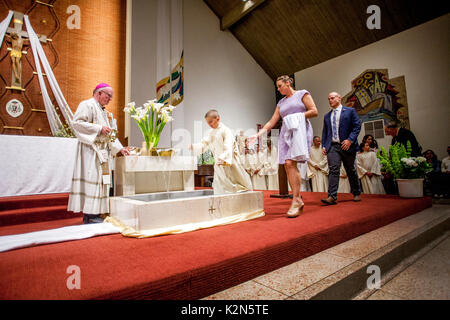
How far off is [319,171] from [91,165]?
5772mm

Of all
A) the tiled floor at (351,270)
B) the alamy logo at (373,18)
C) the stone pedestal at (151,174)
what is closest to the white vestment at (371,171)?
the tiled floor at (351,270)

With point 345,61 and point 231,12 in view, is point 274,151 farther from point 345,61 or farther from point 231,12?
point 231,12

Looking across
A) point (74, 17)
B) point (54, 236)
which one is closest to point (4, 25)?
point (74, 17)

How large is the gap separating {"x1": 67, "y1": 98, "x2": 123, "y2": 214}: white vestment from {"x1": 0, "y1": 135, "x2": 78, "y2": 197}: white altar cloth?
151 centimetres

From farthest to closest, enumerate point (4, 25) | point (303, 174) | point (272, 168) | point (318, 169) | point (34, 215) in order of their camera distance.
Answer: point (272, 168), point (318, 169), point (303, 174), point (4, 25), point (34, 215)

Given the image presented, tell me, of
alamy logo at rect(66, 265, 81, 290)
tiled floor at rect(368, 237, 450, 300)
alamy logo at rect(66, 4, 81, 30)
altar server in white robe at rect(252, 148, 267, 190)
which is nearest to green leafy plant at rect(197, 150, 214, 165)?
altar server in white robe at rect(252, 148, 267, 190)

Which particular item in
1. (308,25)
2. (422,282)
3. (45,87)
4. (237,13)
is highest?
(237,13)

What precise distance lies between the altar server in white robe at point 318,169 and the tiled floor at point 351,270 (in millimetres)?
4442

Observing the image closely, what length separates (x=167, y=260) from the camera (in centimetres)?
136

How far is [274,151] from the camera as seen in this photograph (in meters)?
7.57

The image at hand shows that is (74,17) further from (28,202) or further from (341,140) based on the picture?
(341,140)

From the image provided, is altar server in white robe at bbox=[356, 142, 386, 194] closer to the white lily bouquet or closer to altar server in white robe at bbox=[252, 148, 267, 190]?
altar server in white robe at bbox=[252, 148, 267, 190]

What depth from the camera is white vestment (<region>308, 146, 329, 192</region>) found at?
6.68 metres
